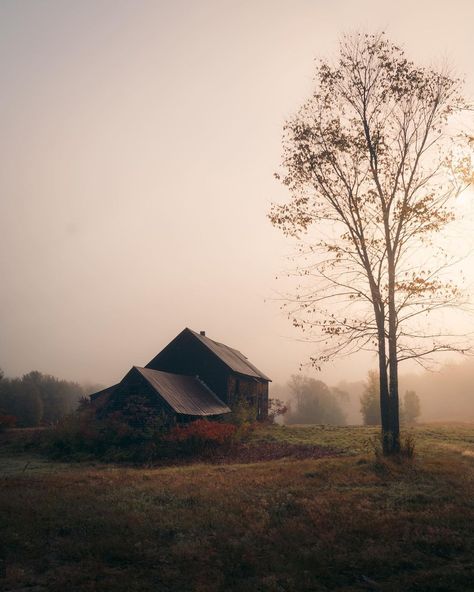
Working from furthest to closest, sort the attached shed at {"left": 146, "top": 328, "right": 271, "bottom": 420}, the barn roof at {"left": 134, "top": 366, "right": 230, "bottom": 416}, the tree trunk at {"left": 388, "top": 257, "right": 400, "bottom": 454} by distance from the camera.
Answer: the attached shed at {"left": 146, "top": 328, "right": 271, "bottom": 420}, the barn roof at {"left": 134, "top": 366, "right": 230, "bottom": 416}, the tree trunk at {"left": 388, "top": 257, "right": 400, "bottom": 454}

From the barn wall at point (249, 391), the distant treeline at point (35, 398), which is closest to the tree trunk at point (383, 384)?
the barn wall at point (249, 391)

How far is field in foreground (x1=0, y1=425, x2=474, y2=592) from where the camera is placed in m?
6.92

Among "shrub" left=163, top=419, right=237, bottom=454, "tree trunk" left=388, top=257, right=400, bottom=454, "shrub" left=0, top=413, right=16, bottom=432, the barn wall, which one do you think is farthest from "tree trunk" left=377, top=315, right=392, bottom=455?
"shrub" left=0, top=413, right=16, bottom=432

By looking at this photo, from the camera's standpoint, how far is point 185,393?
1281 inches

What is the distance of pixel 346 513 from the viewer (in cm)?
1005

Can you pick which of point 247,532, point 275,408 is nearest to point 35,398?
point 275,408

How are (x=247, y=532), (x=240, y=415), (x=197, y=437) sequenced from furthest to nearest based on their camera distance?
(x=240, y=415) < (x=197, y=437) < (x=247, y=532)

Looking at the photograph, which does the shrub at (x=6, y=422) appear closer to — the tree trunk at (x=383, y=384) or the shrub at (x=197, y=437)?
the shrub at (x=197, y=437)

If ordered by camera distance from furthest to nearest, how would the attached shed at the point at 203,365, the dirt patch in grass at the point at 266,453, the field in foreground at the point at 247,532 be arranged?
the attached shed at the point at 203,365 → the dirt patch in grass at the point at 266,453 → the field in foreground at the point at 247,532

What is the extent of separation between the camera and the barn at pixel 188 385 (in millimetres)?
28938

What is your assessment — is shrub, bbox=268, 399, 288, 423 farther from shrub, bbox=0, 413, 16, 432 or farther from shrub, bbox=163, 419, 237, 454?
shrub, bbox=0, 413, 16, 432

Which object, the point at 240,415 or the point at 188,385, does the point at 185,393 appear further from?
the point at 240,415

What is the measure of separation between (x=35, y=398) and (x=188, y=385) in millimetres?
29201

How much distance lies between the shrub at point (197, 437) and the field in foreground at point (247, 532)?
9.71 metres
